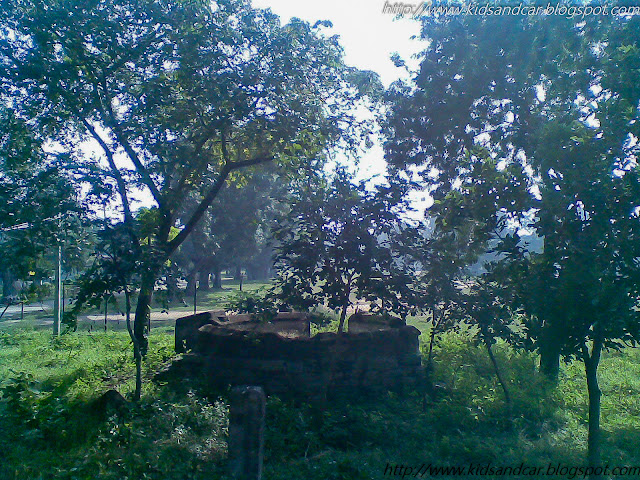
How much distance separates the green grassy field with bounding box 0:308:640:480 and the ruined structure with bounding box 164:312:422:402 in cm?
41

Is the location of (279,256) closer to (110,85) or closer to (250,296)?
(250,296)

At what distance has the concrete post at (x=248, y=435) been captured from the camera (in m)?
5.56

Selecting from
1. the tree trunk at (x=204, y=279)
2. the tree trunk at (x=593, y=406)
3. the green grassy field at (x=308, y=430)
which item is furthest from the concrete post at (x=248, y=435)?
the tree trunk at (x=204, y=279)

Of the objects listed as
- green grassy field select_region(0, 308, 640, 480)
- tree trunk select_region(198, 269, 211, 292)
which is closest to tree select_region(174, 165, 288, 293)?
tree trunk select_region(198, 269, 211, 292)

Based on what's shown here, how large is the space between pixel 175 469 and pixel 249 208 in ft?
95.6

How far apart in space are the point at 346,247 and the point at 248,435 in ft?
12.8

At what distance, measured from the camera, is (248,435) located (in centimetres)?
557

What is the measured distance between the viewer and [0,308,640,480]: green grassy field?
639cm

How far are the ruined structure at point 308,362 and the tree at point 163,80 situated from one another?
205 centimetres

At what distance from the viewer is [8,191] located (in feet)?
33.3

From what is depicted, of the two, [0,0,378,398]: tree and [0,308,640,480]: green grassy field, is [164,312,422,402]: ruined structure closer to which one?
[0,308,640,480]: green grassy field

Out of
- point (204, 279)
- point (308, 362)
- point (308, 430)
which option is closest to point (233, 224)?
point (204, 279)

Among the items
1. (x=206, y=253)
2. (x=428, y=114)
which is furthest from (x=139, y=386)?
(x=206, y=253)

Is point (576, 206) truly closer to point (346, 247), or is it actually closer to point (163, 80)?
point (346, 247)
